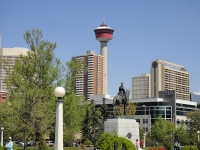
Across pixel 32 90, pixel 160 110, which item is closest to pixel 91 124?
pixel 32 90

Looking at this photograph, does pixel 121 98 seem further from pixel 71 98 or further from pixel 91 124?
pixel 91 124

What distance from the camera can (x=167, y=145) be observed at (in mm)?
38125

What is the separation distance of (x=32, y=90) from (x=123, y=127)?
421 inches

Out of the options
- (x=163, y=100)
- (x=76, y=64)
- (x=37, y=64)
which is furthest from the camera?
(x=163, y=100)

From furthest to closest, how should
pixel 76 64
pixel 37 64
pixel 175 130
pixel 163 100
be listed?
pixel 163 100 → pixel 175 130 → pixel 76 64 → pixel 37 64

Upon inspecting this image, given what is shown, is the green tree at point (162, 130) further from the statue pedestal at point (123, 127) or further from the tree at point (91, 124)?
the statue pedestal at point (123, 127)

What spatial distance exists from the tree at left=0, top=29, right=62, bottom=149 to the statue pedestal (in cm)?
766

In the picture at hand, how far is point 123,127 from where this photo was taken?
32.8m

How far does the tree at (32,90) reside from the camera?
3747cm

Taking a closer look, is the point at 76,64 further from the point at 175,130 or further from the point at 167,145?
the point at 175,130

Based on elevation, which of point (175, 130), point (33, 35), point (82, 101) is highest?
point (33, 35)

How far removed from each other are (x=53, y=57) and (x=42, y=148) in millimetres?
16172

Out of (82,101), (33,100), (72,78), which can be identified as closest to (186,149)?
(33,100)

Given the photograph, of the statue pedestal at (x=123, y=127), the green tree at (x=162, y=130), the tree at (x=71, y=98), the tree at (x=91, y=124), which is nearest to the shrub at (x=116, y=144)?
the statue pedestal at (x=123, y=127)
